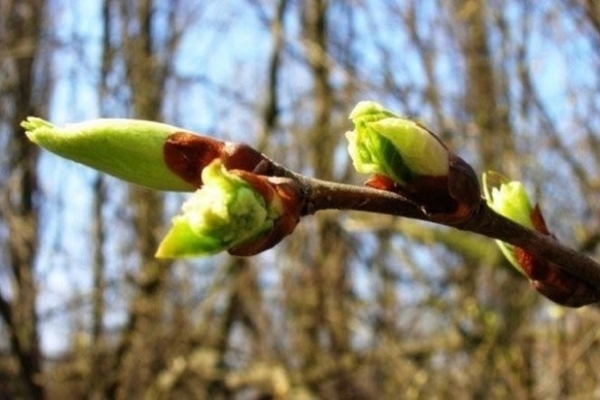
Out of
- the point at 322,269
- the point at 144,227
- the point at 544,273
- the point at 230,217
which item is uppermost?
the point at 230,217

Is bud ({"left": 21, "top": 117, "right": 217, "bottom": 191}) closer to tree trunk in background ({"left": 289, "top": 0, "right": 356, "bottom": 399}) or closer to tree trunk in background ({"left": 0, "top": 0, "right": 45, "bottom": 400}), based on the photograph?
tree trunk in background ({"left": 0, "top": 0, "right": 45, "bottom": 400})

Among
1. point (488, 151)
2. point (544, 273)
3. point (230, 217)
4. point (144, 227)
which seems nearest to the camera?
point (230, 217)

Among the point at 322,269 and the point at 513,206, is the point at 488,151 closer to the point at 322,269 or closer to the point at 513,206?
the point at 322,269

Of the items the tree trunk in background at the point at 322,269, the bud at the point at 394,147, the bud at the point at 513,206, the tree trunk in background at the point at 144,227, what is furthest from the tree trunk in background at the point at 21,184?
the bud at the point at 394,147

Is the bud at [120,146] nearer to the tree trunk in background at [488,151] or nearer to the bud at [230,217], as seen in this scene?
the bud at [230,217]

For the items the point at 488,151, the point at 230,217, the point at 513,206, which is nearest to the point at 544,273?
the point at 513,206

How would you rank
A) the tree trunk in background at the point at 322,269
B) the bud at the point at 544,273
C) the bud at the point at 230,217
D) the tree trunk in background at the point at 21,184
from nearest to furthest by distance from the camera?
the bud at the point at 230,217
the bud at the point at 544,273
the tree trunk in background at the point at 21,184
the tree trunk in background at the point at 322,269

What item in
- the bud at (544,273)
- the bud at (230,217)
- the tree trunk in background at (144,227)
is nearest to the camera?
Answer: the bud at (230,217)
